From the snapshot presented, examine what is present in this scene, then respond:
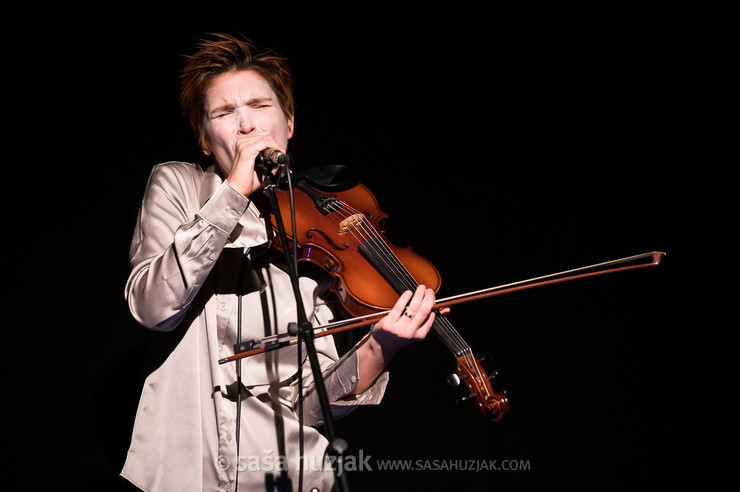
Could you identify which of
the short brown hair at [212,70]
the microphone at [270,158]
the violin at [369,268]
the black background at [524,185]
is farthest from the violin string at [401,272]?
the black background at [524,185]

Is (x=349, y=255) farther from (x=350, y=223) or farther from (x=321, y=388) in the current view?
(x=321, y=388)

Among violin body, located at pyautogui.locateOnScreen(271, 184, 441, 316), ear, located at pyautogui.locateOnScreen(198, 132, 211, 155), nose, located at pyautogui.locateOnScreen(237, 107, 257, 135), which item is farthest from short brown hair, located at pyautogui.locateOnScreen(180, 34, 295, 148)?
violin body, located at pyautogui.locateOnScreen(271, 184, 441, 316)

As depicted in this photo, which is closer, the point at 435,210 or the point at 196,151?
the point at 196,151

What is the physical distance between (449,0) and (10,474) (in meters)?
2.22

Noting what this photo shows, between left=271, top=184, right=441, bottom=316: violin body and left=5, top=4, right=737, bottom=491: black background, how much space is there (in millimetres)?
834

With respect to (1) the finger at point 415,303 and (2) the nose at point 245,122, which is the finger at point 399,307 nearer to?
(1) the finger at point 415,303

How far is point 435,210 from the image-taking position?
248 centimetres

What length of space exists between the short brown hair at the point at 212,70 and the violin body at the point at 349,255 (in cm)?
33

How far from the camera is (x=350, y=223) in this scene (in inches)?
59.4

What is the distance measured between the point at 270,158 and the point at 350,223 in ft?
1.05

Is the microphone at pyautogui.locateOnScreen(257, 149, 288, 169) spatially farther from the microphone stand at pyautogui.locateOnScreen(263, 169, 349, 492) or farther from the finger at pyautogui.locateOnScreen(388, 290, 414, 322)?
the finger at pyautogui.locateOnScreen(388, 290, 414, 322)

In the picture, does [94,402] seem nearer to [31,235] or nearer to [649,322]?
[31,235]

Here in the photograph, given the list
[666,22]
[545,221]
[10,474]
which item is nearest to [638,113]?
[666,22]

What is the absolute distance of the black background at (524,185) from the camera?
2195 millimetres
